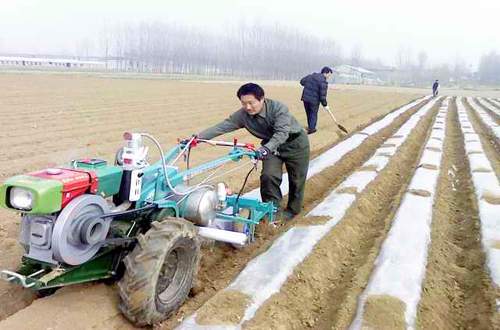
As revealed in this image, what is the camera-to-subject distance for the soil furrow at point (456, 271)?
369 centimetres

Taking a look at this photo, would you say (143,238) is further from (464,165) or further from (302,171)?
(464,165)

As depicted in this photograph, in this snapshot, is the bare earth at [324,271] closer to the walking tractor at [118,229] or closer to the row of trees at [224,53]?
the walking tractor at [118,229]

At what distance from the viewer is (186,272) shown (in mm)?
3697

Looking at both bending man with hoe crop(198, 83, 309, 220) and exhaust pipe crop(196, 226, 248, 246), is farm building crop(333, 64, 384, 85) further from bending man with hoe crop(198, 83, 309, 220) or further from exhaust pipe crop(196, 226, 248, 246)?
exhaust pipe crop(196, 226, 248, 246)

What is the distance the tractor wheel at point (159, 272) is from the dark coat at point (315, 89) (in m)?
7.77

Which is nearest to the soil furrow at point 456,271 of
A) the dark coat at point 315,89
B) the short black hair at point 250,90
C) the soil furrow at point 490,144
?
the soil furrow at point 490,144

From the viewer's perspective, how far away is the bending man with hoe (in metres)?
4.76

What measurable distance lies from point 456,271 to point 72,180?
338cm

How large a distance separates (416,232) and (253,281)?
2112mm

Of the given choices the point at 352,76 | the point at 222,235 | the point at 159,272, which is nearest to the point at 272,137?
the point at 222,235

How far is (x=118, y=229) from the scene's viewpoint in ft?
11.6

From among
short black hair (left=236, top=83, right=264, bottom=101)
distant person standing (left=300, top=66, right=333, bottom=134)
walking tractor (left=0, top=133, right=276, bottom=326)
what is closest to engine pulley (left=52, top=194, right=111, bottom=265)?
walking tractor (left=0, top=133, right=276, bottom=326)

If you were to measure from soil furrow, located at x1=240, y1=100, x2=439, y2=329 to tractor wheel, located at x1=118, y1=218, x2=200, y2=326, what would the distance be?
0.60 m

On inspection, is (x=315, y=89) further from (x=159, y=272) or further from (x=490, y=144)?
(x=159, y=272)
